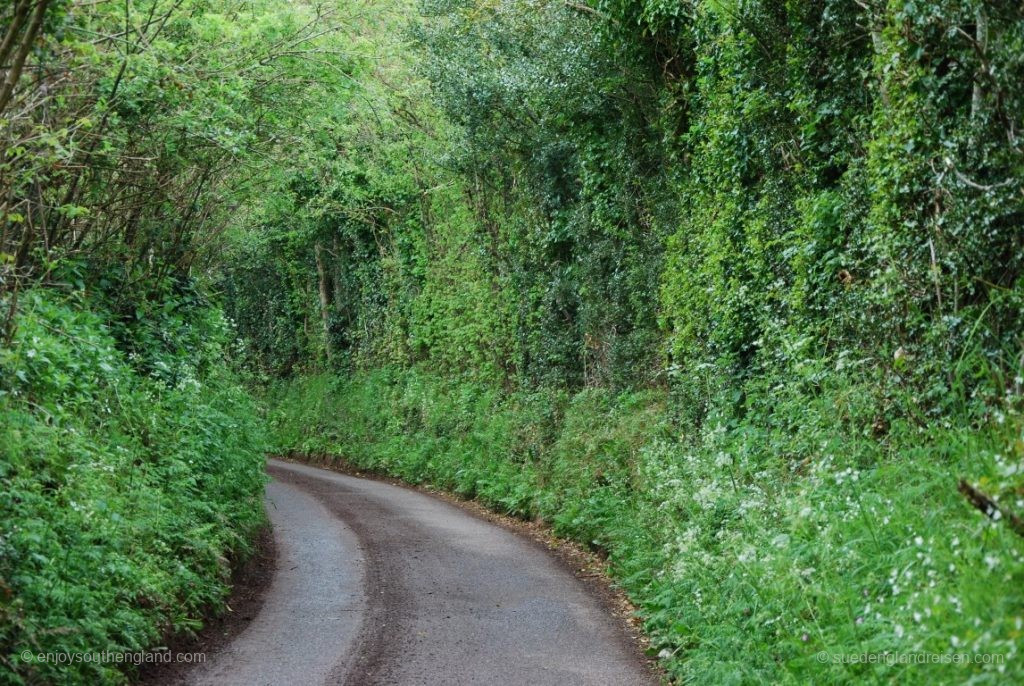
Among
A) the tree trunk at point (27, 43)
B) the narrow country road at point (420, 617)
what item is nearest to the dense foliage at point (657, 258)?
the tree trunk at point (27, 43)

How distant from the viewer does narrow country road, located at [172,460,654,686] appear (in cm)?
740

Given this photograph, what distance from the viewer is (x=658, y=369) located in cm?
1427

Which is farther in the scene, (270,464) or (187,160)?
(270,464)

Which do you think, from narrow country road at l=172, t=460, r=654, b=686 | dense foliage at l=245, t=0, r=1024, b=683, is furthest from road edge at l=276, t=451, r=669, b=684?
dense foliage at l=245, t=0, r=1024, b=683

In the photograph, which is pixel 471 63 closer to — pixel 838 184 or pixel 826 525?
pixel 838 184

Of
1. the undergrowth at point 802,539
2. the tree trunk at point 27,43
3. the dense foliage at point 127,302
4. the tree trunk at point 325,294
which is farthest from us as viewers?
the tree trunk at point 325,294

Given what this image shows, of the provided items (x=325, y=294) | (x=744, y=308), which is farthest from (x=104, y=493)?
(x=325, y=294)

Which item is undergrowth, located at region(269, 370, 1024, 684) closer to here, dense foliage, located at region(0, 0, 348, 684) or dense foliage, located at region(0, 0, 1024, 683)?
dense foliage, located at region(0, 0, 1024, 683)

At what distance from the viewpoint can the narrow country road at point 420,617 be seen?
7402 mm

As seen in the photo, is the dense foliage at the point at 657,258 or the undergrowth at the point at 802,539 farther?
the dense foliage at the point at 657,258

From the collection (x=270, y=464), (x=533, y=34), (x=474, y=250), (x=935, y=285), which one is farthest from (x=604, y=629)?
(x=270, y=464)

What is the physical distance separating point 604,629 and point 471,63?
12.8 meters

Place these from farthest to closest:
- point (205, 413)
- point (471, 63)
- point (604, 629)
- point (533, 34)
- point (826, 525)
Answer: point (471, 63), point (533, 34), point (205, 413), point (604, 629), point (826, 525)

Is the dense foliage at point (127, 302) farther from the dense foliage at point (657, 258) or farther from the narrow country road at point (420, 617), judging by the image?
the narrow country road at point (420, 617)
